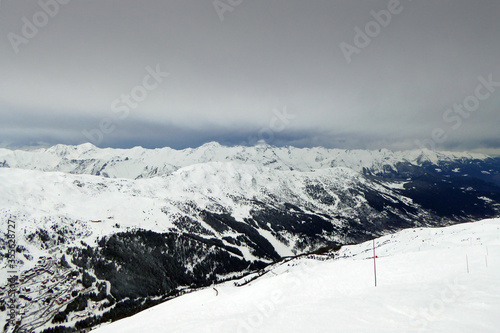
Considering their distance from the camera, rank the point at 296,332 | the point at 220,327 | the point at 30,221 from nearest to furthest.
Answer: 1. the point at 296,332
2. the point at 220,327
3. the point at 30,221

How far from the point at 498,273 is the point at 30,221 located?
228 meters

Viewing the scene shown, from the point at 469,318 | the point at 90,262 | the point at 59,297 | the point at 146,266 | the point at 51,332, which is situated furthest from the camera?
the point at 146,266

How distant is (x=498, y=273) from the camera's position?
19.0m

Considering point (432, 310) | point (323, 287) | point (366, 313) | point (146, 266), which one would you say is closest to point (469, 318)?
point (432, 310)

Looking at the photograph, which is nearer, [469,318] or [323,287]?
[469,318]

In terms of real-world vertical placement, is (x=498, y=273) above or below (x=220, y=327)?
above

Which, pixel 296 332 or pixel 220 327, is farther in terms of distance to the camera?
pixel 220 327

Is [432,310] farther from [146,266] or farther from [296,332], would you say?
[146,266]

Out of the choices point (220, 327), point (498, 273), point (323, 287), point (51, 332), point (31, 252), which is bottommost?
point (51, 332)

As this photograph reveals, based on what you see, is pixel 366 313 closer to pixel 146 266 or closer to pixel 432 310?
pixel 432 310

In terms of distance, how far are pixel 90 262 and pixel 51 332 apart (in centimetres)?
5110

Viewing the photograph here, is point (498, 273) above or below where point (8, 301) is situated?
above

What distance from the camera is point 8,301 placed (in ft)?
363

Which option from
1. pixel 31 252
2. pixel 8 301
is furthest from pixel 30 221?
pixel 8 301
